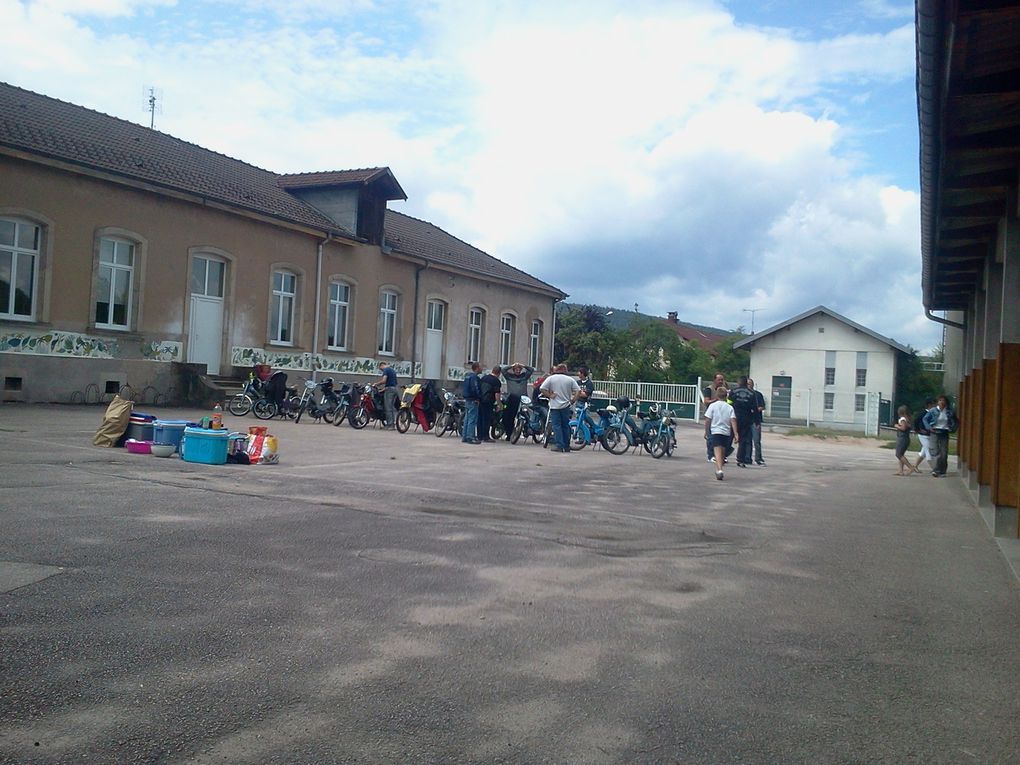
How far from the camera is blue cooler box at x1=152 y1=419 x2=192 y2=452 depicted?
1264 cm

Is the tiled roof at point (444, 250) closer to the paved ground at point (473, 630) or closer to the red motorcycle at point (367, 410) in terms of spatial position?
the red motorcycle at point (367, 410)

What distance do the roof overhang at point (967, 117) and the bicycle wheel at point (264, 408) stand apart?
1457 cm

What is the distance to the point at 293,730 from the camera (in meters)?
3.78

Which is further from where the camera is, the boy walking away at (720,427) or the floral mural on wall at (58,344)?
the floral mural on wall at (58,344)

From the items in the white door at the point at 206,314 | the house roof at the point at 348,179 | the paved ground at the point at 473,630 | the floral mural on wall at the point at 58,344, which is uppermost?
the house roof at the point at 348,179

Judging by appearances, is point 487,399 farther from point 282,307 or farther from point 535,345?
point 535,345

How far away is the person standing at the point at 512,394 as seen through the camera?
804 inches

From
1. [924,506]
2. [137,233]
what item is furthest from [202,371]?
[924,506]

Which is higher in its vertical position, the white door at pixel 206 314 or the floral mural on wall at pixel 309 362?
the white door at pixel 206 314

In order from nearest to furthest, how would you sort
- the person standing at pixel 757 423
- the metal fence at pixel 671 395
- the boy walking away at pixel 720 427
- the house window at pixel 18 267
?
the boy walking away at pixel 720 427 → the person standing at pixel 757 423 → the house window at pixel 18 267 → the metal fence at pixel 671 395

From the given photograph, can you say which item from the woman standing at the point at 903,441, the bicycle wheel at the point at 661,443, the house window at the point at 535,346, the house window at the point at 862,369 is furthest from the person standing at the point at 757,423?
the house window at the point at 862,369

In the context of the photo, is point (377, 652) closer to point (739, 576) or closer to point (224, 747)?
point (224, 747)

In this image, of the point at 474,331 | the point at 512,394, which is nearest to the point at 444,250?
the point at 474,331

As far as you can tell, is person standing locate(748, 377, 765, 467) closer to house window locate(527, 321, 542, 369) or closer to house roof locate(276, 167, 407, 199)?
house roof locate(276, 167, 407, 199)
